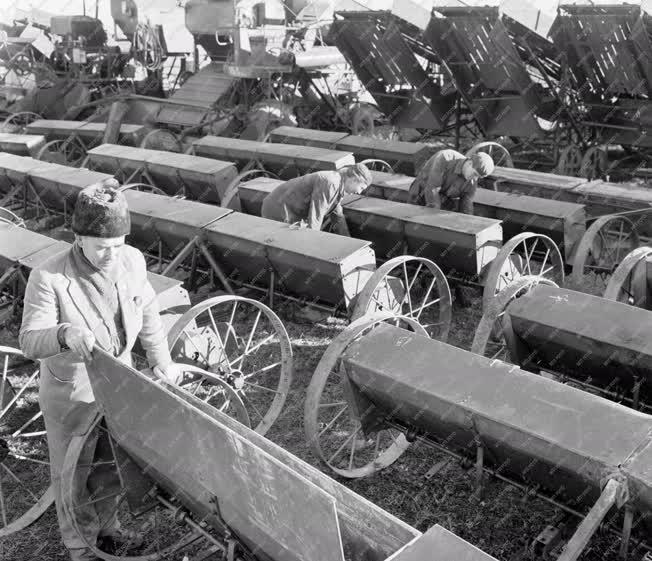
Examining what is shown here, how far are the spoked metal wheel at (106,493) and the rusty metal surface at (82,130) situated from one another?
27.1 ft

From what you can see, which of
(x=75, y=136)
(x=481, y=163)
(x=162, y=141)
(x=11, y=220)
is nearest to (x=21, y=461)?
(x=11, y=220)

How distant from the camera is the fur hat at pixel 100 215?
9.04 ft

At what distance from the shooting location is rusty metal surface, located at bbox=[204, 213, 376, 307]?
4992 mm

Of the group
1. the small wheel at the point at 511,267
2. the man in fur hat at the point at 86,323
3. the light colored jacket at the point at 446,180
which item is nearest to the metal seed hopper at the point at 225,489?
the man in fur hat at the point at 86,323

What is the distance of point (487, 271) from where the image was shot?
18.3ft

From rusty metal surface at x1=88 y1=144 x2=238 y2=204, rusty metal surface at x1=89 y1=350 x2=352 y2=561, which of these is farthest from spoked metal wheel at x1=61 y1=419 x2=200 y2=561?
rusty metal surface at x1=88 y1=144 x2=238 y2=204

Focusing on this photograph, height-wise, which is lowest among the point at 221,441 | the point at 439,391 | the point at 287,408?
the point at 287,408

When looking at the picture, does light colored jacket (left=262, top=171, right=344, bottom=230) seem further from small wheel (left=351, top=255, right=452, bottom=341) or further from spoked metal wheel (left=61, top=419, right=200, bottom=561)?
spoked metal wheel (left=61, top=419, right=200, bottom=561)

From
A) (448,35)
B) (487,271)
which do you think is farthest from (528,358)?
(448,35)

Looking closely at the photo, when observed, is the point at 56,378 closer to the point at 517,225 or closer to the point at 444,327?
the point at 444,327

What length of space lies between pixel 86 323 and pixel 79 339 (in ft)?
0.85

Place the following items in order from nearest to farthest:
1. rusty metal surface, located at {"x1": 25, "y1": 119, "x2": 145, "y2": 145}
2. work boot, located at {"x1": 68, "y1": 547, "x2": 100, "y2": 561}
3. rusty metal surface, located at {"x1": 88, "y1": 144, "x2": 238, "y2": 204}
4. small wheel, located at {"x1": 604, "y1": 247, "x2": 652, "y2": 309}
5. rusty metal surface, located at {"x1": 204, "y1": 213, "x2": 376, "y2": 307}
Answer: work boot, located at {"x1": 68, "y1": 547, "x2": 100, "y2": 561}, small wheel, located at {"x1": 604, "y1": 247, "x2": 652, "y2": 309}, rusty metal surface, located at {"x1": 204, "y1": 213, "x2": 376, "y2": 307}, rusty metal surface, located at {"x1": 88, "y1": 144, "x2": 238, "y2": 204}, rusty metal surface, located at {"x1": 25, "y1": 119, "x2": 145, "y2": 145}

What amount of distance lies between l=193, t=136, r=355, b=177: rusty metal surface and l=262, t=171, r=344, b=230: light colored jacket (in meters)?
1.81

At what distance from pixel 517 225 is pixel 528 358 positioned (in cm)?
241
